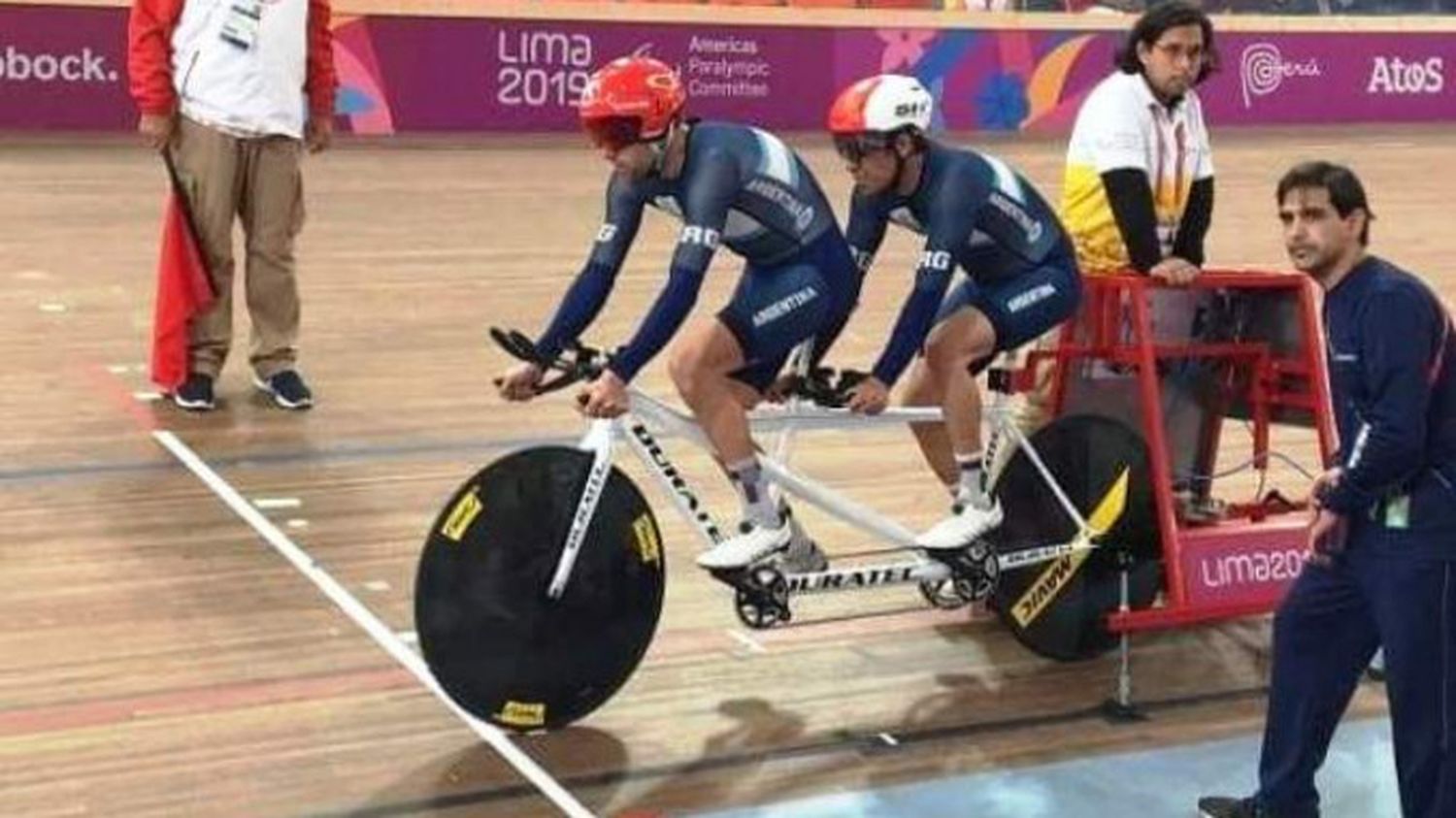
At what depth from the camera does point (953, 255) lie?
4.35 meters

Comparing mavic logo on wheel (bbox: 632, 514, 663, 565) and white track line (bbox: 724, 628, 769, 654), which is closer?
mavic logo on wheel (bbox: 632, 514, 663, 565)

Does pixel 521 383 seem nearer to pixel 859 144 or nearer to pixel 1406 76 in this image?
pixel 859 144

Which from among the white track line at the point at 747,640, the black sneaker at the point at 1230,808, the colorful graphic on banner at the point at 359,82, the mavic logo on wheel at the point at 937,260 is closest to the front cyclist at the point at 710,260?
the mavic logo on wheel at the point at 937,260

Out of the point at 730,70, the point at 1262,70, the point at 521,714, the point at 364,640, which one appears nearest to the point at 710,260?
the point at 521,714

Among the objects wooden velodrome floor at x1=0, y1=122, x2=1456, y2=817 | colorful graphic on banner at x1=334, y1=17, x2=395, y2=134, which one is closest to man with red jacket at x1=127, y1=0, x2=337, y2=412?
wooden velodrome floor at x1=0, y1=122, x2=1456, y2=817

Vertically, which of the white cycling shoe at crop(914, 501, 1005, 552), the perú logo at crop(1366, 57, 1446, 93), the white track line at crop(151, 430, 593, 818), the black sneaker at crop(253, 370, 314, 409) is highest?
the perú logo at crop(1366, 57, 1446, 93)

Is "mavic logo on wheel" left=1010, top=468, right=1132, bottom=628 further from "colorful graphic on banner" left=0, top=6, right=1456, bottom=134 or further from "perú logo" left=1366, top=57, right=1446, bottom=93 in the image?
"perú logo" left=1366, top=57, right=1446, bottom=93

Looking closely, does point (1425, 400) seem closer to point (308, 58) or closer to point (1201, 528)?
point (1201, 528)

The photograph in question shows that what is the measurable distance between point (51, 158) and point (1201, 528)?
9160mm

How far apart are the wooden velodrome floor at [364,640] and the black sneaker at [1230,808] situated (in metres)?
0.17

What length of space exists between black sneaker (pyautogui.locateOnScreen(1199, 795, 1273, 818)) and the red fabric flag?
158 inches

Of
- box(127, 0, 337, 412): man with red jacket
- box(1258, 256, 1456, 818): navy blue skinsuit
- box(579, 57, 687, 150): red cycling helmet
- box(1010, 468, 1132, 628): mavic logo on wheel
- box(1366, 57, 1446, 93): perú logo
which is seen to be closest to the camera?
box(1258, 256, 1456, 818): navy blue skinsuit

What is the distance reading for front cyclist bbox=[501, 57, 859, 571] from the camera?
4082 mm

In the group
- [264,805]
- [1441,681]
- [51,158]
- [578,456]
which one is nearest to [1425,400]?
[1441,681]
